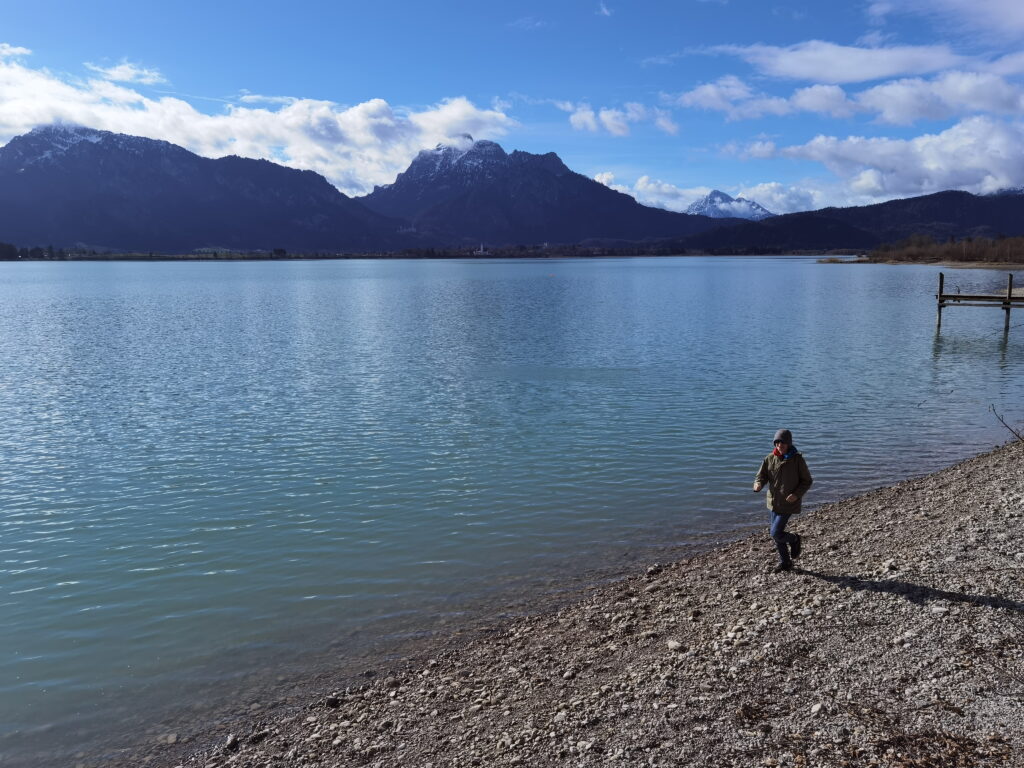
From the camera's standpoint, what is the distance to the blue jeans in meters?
14.9

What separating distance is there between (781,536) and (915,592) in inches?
104

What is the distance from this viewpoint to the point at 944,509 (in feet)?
61.6

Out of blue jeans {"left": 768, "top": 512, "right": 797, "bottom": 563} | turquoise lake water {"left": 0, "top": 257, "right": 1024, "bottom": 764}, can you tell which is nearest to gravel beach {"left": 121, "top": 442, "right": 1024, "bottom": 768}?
blue jeans {"left": 768, "top": 512, "right": 797, "bottom": 563}

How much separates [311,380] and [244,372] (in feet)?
17.9

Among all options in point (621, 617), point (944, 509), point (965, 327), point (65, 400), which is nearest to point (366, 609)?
point (621, 617)

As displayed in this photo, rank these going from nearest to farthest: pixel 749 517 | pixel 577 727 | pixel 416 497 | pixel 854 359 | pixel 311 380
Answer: pixel 577 727
pixel 749 517
pixel 416 497
pixel 311 380
pixel 854 359

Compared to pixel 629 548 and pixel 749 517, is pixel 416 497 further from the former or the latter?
pixel 749 517

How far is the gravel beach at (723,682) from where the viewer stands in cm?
924

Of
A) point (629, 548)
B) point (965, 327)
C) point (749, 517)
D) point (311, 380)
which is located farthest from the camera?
point (965, 327)

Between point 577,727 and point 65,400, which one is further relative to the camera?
point 65,400

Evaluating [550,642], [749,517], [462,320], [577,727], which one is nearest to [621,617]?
[550,642]

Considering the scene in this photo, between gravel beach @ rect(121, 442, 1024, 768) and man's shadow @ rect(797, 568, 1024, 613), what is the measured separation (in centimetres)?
5

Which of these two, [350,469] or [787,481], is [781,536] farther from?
[350,469]

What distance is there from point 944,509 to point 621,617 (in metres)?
10.3
